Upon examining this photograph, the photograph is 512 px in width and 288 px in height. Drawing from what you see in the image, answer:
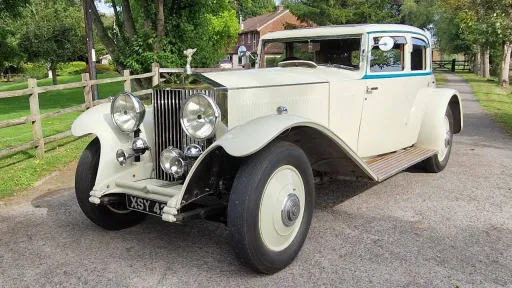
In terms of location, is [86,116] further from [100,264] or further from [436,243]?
[436,243]

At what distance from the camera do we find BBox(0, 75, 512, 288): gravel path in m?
3.29

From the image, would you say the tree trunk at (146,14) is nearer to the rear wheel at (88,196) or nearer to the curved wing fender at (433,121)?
Answer: the curved wing fender at (433,121)

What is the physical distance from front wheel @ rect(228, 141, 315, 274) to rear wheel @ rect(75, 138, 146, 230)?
57.7 inches

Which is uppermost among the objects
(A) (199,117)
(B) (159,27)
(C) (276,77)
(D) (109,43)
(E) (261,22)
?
(E) (261,22)

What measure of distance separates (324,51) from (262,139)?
2.38 metres

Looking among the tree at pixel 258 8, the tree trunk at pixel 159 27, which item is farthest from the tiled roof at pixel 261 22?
the tree trunk at pixel 159 27

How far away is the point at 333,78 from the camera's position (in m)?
4.55

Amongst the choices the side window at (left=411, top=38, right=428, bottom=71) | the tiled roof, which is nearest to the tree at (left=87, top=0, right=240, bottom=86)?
the side window at (left=411, top=38, right=428, bottom=71)

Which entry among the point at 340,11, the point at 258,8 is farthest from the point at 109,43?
the point at 258,8

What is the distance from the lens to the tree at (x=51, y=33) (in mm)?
30297

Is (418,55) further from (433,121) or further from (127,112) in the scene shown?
(127,112)

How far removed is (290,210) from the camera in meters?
3.46

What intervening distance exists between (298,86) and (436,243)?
1832mm

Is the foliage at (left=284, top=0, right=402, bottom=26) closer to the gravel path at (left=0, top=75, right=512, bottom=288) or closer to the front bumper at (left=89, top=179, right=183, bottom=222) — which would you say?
the gravel path at (left=0, top=75, right=512, bottom=288)
